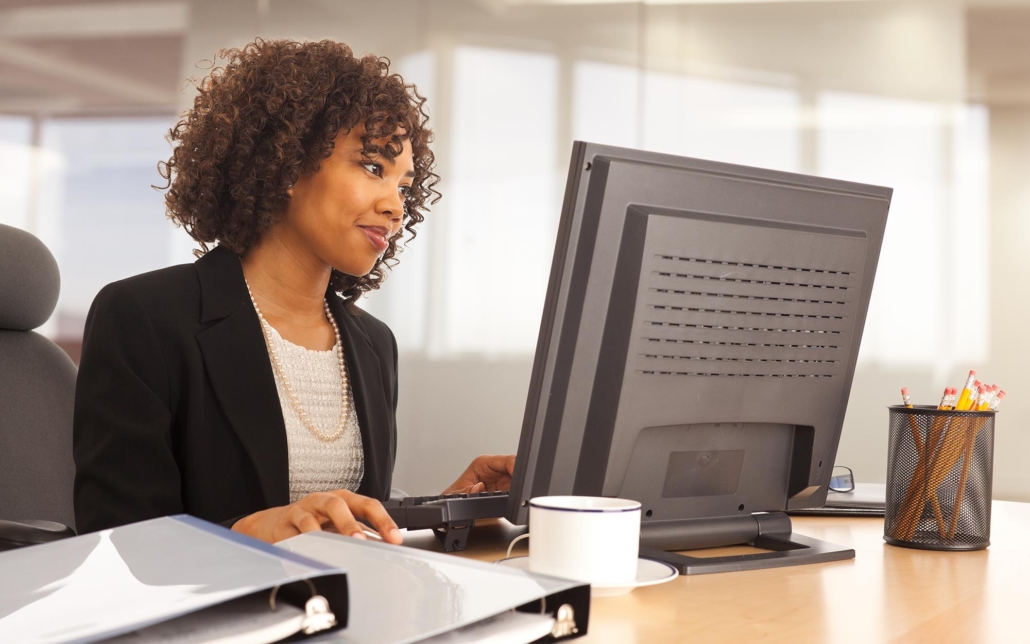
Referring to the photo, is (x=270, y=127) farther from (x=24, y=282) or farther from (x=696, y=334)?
(x=696, y=334)

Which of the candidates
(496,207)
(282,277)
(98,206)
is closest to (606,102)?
(496,207)

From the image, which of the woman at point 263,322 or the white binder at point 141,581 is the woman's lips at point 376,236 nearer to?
the woman at point 263,322

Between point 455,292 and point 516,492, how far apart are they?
8.24ft

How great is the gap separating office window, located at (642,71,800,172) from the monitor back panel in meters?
2.31

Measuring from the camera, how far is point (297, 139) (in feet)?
5.04

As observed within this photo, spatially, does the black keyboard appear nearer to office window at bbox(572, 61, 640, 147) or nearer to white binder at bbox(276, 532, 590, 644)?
white binder at bbox(276, 532, 590, 644)

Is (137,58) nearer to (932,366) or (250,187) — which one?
(250,187)

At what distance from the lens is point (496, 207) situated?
11.1 feet

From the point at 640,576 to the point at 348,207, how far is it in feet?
3.00

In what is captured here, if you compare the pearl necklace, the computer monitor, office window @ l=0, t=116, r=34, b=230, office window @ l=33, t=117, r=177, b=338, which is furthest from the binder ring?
office window @ l=0, t=116, r=34, b=230

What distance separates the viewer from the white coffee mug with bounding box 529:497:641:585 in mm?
754

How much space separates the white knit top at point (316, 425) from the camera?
4.70 feet

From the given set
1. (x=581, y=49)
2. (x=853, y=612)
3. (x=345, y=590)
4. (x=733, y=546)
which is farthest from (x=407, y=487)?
(x=345, y=590)

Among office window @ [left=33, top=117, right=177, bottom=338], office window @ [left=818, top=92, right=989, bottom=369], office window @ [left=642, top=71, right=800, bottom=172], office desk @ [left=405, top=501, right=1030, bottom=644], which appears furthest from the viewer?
office window @ [left=33, top=117, right=177, bottom=338]
